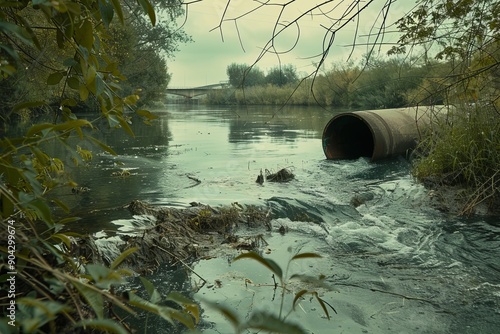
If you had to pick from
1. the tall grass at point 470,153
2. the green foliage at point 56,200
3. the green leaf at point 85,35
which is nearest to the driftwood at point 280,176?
the tall grass at point 470,153

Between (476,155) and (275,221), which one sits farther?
(476,155)

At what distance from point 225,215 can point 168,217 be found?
2.15 feet

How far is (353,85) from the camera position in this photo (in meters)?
12.2

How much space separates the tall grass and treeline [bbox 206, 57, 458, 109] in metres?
0.72

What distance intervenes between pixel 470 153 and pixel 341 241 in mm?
2784

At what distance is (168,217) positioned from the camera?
5.64 metres

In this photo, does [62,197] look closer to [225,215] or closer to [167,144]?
[225,215]

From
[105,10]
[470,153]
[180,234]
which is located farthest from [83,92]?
[470,153]

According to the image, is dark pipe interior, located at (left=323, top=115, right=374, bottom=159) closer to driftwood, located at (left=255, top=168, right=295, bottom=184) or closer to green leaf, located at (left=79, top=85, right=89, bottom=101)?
driftwood, located at (left=255, top=168, right=295, bottom=184)

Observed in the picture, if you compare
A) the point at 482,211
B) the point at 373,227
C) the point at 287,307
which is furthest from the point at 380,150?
the point at 287,307

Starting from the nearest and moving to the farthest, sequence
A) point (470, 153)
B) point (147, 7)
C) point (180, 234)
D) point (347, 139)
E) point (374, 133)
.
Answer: point (147, 7)
point (180, 234)
point (470, 153)
point (374, 133)
point (347, 139)

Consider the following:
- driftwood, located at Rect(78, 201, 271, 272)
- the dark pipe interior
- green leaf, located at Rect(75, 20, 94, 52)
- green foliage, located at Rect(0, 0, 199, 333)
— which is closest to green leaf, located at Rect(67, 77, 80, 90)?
green foliage, located at Rect(0, 0, 199, 333)

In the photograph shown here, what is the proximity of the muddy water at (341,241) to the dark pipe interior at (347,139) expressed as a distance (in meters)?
0.83

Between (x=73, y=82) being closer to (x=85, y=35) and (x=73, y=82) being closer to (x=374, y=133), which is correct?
(x=85, y=35)
